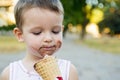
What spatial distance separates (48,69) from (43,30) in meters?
0.26

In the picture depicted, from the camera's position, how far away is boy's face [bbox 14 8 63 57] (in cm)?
189

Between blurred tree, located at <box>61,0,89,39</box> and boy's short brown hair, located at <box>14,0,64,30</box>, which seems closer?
boy's short brown hair, located at <box>14,0,64,30</box>

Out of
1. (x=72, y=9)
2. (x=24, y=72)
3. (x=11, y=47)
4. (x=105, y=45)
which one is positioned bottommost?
(x=105, y=45)

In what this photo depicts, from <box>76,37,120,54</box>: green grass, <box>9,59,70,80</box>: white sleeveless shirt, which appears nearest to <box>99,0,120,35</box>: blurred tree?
<box>76,37,120,54</box>: green grass

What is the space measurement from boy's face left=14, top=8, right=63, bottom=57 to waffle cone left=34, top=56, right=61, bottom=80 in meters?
0.15

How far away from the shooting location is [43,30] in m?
1.90

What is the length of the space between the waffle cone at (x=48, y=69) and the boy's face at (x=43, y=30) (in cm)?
15

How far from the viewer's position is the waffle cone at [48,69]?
1.71 metres

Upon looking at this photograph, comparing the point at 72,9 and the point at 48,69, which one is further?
the point at 72,9

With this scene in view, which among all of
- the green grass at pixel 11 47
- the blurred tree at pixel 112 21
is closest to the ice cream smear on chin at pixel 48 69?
the green grass at pixel 11 47

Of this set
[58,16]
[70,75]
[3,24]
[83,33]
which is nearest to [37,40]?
[58,16]

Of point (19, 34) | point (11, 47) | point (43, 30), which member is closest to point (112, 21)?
point (11, 47)

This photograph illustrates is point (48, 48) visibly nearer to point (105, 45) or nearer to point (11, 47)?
point (11, 47)

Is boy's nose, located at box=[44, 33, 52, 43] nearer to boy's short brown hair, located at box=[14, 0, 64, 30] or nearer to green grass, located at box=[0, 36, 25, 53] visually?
boy's short brown hair, located at box=[14, 0, 64, 30]
